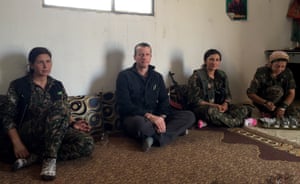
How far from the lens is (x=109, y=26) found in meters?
3.09

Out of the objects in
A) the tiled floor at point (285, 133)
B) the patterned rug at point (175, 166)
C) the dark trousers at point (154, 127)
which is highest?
the dark trousers at point (154, 127)

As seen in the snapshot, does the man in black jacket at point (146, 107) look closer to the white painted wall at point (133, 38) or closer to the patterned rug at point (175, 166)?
the patterned rug at point (175, 166)

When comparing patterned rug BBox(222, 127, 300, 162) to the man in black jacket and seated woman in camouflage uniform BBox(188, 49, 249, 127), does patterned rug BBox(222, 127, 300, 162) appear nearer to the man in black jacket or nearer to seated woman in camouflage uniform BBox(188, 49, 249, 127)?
seated woman in camouflage uniform BBox(188, 49, 249, 127)

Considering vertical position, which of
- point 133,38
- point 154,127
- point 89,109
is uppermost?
point 133,38

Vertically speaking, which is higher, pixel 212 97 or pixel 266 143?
pixel 212 97

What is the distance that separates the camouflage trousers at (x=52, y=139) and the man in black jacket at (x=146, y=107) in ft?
1.60

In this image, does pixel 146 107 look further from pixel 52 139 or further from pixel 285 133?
pixel 285 133

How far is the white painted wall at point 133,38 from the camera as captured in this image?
2.67 metres

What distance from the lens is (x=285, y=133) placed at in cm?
303

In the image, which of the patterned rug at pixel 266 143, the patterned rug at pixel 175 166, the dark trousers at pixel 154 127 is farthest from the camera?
the dark trousers at pixel 154 127

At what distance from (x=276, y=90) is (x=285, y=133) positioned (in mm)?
575

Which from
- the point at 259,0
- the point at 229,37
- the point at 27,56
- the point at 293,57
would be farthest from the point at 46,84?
the point at 293,57

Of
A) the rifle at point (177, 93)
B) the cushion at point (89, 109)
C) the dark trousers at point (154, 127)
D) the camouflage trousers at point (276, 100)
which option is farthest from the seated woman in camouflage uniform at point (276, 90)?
the cushion at point (89, 109)

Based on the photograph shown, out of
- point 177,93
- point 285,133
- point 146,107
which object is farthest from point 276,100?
point 146,107
